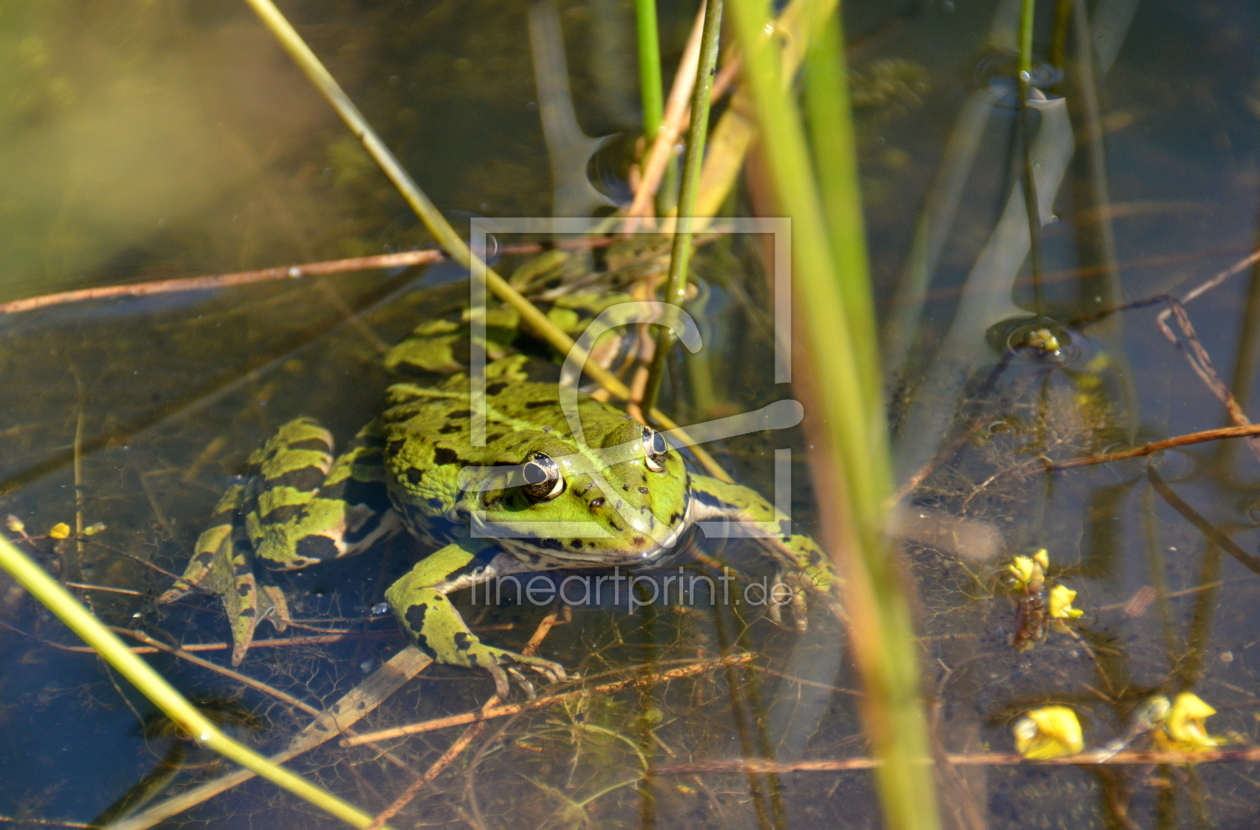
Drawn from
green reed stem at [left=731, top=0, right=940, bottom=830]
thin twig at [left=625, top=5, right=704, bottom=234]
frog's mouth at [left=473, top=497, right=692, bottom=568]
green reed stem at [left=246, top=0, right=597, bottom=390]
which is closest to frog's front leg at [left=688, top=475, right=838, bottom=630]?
frog's mouth at [left=473, top=497, right=692, bottom=568]

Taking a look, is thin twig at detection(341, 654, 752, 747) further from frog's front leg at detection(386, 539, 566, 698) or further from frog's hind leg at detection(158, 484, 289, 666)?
frog's hind leg at detection(158, 484, 289, 666)

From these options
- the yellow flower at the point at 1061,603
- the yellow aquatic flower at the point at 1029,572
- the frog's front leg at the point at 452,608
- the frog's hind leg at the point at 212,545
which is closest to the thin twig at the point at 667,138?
the frog's front leg at the point at 452,608

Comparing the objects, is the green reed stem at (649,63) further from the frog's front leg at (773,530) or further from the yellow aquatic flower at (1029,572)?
the yellow aquatic flower at (1029,572)

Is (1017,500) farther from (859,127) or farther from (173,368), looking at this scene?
(173,368)

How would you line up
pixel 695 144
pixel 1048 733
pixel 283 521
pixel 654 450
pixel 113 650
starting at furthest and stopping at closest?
pixel 283 521 → pixel 654 450 → pixel 695 144 → pixel 1048 733 → pixel 113 650

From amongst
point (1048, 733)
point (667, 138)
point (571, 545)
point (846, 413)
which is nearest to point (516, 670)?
point (571, 545)

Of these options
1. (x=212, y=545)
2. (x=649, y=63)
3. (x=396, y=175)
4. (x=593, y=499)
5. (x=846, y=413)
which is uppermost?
(x=649, y=63)

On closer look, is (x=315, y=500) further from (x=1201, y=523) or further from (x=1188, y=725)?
(x=1201, y=523)
